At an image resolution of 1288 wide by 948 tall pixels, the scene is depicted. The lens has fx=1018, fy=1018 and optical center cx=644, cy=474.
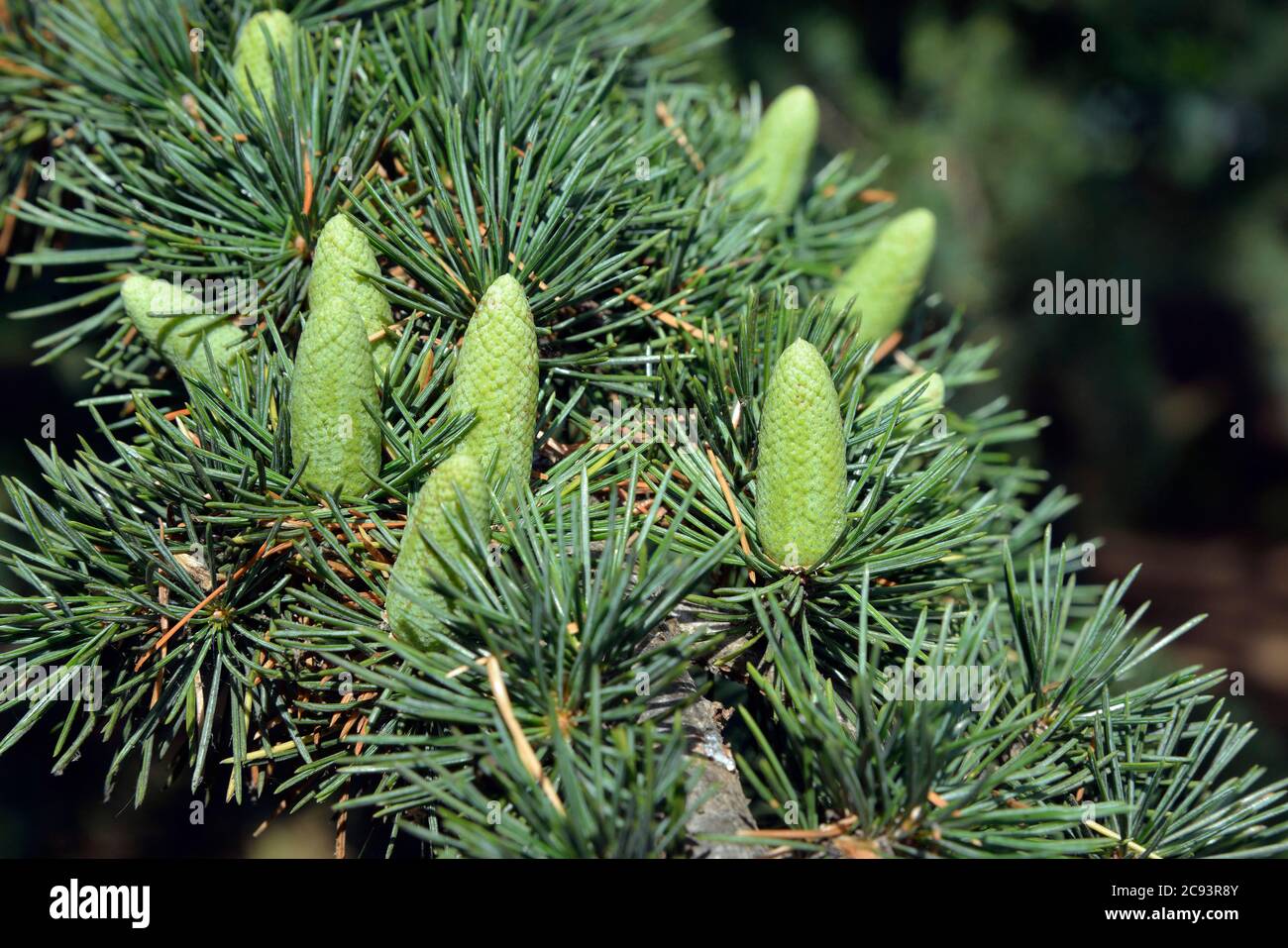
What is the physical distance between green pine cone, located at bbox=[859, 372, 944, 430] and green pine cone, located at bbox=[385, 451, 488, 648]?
0.22m

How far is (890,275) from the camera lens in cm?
60

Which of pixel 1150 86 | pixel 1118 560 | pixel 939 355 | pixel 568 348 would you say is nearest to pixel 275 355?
pixel 568 348

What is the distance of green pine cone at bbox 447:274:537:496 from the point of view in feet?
1.43

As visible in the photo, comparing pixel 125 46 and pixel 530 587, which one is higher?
pixel 125 46

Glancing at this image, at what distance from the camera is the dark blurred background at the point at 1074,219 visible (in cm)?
144

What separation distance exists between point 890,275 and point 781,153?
0.37 ft

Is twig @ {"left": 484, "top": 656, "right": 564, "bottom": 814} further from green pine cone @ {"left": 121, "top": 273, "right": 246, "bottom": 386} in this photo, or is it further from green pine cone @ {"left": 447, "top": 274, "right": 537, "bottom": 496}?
green pine cone @ {"left": 121, "top": 273, "right": 246, "bottom": 386}

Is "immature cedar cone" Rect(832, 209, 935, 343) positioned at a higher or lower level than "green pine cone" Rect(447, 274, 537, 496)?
higher

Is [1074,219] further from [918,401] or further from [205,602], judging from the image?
[205,602]

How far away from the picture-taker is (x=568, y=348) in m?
0.54

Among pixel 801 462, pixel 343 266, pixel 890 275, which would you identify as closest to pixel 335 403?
pixel 343 266

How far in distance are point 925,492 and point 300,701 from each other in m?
0.31

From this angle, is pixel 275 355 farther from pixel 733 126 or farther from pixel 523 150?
pixel 733 126

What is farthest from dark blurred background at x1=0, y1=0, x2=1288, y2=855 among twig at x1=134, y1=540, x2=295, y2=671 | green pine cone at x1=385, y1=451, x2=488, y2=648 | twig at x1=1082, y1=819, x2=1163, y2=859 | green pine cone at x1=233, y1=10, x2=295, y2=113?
twig at x1=1082, y1=819, x2=1163, y2=859
